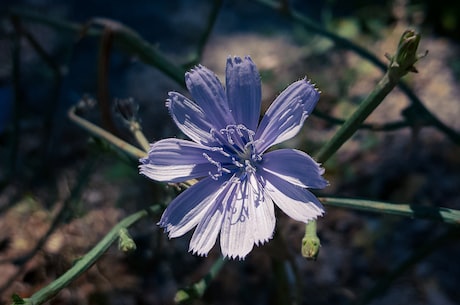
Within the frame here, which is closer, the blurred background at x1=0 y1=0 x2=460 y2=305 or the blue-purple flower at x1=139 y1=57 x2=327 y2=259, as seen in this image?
the blue-purple flower at x1=139 y1=57 x2=327 y2=259

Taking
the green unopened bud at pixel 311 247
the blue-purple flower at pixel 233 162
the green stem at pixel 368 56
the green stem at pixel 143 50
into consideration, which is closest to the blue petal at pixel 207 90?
the blue-purple flower at pixel 233 162

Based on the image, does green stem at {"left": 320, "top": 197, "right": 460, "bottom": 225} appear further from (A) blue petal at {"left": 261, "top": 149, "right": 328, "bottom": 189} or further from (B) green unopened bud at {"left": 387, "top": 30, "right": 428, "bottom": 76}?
(B) green unopened bud at {"left": 387, "top": 30, "right": 428, "bottom": 76}

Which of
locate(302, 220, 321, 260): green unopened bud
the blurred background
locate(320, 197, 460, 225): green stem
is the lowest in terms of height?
the blurred background

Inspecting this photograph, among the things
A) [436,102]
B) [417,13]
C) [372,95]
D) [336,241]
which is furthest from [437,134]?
[372,95]

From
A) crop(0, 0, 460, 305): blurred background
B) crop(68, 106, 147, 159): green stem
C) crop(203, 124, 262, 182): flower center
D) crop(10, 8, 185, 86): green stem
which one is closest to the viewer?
crop(203, 124, 262, 182): flower center

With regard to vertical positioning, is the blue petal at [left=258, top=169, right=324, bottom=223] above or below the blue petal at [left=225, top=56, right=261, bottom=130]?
below

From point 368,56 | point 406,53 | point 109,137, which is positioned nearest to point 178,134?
point 368,56

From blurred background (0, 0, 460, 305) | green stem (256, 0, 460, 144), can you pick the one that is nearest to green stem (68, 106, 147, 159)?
blurred background (0, 0, 460, 305)

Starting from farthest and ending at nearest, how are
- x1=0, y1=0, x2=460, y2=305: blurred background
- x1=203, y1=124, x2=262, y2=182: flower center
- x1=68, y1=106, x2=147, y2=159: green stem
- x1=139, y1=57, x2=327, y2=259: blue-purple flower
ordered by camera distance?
x1=0, y1=0, x2=460, y2=305: blurred background, x1=68, y1=106, x2=147, y2=159: green stem, x1=203, y1=124, x2=262, y2=182: flower center, x1=139, y1=57, x2=327, y2=259: blue-purple flower
